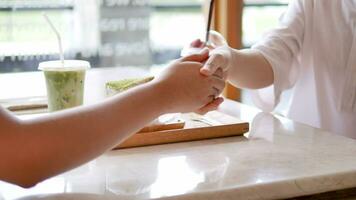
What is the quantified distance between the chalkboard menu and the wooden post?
38 centimetres

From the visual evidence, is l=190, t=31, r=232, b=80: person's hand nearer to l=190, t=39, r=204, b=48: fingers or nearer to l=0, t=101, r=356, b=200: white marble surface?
l=190, t=39, r=204, b=48: fingers

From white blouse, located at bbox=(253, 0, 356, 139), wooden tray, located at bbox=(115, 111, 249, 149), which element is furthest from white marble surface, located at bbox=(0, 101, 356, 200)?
white blouse, located at bbox=(253, 0, 356, 139)

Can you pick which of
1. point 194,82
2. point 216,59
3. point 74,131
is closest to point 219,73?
point 216,59

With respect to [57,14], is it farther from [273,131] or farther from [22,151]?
[22,151]

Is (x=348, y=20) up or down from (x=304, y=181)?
up

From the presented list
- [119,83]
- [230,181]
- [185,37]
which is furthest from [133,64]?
[230,181]

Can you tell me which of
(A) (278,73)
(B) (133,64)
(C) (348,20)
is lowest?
(B) (133,64)

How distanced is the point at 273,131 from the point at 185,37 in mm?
1293

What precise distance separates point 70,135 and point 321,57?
870mm

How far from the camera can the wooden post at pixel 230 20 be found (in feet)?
6.40

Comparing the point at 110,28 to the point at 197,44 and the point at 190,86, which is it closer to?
the point at 197,44

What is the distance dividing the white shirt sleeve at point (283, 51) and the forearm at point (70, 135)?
1.89 feet

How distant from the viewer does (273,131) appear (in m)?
1.09

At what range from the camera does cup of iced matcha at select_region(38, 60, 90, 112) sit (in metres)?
1.01
